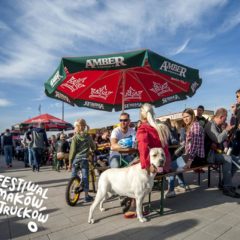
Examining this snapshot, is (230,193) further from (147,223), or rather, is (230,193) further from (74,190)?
(74,190)

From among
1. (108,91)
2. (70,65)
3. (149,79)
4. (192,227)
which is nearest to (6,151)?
(108,91)

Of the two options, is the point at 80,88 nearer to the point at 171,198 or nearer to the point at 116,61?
the point at 116,61

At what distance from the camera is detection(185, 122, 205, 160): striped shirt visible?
213 inches

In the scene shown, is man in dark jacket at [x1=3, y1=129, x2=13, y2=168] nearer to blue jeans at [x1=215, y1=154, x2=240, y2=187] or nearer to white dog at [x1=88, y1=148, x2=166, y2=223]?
white dog at [x1=88, y1=148, x2=166, y2=223]

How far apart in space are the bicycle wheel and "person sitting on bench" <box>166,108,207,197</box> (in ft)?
6.05

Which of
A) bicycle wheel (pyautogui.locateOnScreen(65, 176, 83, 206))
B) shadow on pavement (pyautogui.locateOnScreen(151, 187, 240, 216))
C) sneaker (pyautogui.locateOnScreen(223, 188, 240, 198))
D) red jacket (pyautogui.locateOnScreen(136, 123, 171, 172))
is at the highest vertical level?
red jacket (pyautogui.locateOnScreen(136, 123, 171, 172))

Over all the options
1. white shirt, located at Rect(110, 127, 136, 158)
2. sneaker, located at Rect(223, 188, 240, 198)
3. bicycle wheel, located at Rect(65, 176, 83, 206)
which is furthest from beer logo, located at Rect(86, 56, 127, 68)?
sneaker, located at Rect(223, 188, 240, 198)

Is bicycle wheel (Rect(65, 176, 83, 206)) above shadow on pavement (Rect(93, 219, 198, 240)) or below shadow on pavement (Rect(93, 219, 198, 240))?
above

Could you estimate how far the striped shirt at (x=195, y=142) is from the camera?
5421 millimetres

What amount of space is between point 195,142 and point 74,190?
264 centimetres

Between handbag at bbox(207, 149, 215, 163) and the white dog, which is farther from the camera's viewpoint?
handbag at bbox(207, 149, 215, 163)

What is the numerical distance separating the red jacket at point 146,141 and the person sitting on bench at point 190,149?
1344 millimetres

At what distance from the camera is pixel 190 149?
550cm

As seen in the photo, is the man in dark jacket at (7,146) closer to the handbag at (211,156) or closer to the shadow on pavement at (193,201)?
the shadow on pavement at (193,201)
